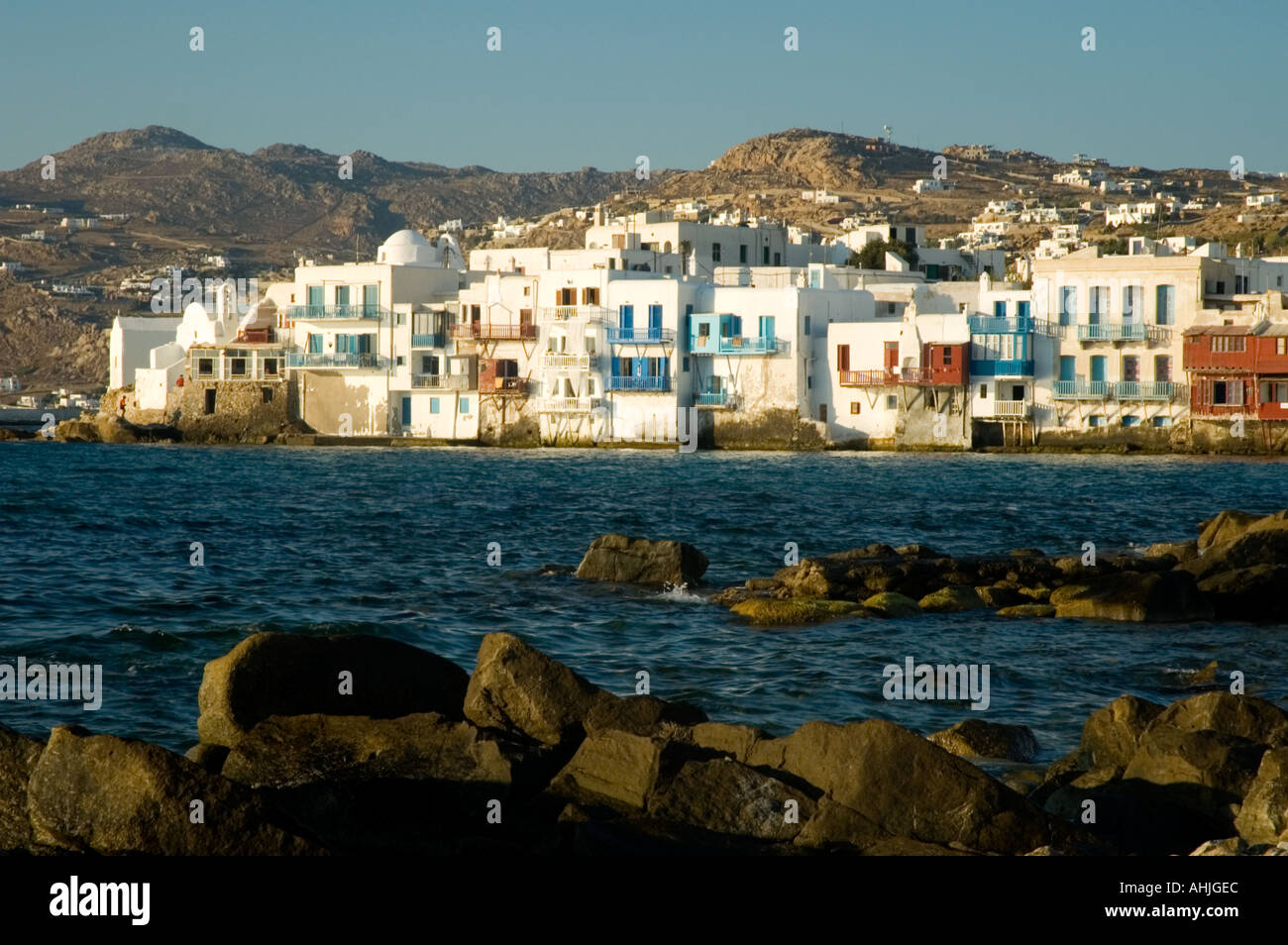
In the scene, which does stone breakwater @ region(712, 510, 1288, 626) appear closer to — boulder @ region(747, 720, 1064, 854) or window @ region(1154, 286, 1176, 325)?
boulder @ region(747, 720, 1064, 854)

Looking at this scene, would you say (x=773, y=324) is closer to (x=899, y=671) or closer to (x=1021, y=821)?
(x=899, y=671)

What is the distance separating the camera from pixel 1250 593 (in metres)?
23.7

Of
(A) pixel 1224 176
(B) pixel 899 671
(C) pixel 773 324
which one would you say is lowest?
(B) pixel 899 671

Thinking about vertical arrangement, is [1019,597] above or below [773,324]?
below

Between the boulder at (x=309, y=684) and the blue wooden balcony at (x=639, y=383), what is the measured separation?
54.1m

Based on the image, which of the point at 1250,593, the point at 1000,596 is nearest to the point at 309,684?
the point at 1000,596

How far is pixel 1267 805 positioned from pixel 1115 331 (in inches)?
2115

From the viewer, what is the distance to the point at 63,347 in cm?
16350

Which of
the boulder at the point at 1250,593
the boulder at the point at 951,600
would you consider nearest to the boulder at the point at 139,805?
the boulder at the point at 951,600

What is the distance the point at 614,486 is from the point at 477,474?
7.30 m

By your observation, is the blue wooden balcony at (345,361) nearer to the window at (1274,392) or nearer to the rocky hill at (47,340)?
the window at (1274,392)

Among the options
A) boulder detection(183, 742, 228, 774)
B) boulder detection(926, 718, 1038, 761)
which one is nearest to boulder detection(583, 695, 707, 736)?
boulder detection(926, 718, 1038, 761)

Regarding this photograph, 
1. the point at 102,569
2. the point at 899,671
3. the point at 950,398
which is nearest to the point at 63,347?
the point at 950,398

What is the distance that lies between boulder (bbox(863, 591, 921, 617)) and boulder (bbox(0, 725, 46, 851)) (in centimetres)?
1401
